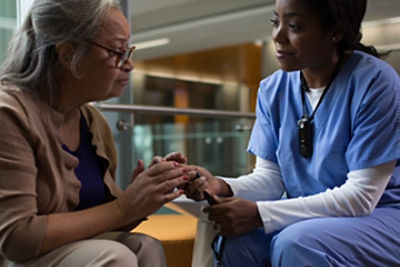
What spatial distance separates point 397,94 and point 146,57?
33.5 feet

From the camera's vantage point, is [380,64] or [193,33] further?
[193,33]

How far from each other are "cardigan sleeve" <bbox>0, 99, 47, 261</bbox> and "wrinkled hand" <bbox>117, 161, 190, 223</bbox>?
179 mm

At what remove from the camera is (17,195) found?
0.94 metres

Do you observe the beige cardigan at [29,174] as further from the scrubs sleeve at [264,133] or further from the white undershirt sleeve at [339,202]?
the scrubs sleeve at [264,133]

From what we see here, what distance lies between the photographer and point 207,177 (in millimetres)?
1390

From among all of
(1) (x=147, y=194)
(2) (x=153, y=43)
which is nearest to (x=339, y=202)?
(1) (x=147, y=194)

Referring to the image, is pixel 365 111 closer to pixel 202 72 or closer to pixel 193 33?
pixel 193 33

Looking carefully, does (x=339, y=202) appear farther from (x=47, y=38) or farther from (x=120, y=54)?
(x=47, y=38)

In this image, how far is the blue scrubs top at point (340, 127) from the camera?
1192 millimetres

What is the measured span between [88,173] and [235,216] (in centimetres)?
39

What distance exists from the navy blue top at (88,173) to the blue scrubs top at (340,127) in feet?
1.72

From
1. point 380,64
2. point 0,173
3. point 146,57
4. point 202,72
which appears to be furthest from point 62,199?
point 202,72

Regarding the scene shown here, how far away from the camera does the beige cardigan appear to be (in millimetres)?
941

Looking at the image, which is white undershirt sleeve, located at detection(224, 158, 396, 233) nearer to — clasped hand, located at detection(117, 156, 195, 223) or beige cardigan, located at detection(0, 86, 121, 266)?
clasped hand, located at detection(117, 156, 195, 223)
